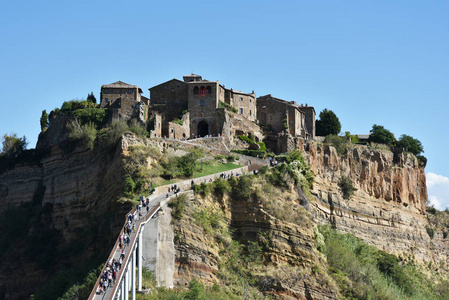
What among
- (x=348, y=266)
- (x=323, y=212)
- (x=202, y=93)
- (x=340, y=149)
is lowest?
(x=348, y=266)

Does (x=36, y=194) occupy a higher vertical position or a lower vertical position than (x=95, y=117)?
lower

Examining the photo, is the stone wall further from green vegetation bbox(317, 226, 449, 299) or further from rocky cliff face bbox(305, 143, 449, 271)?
green vegetation bbox(317, 226, 449, 299)

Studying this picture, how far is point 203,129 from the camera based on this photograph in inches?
2872

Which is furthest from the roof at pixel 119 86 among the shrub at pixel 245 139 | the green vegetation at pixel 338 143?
the green vegetation at pixel 338 143

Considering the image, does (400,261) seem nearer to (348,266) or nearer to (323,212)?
(323,212)

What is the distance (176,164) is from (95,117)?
14619 mm

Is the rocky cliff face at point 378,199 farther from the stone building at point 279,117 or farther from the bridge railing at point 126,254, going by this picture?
the bridge railing at point 126,254

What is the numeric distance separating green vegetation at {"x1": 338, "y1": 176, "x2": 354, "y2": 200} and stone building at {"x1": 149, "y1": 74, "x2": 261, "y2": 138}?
352 inches

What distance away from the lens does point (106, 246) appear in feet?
171

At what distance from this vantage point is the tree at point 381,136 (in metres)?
85.3

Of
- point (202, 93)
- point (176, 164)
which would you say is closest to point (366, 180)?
point (202, 93)

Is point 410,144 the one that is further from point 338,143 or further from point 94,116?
point 94,116

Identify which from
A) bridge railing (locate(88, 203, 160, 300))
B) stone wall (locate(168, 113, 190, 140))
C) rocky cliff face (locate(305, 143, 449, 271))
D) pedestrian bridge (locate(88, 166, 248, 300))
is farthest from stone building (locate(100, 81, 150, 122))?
bridge railing (locate(88, 203, 160, 300))

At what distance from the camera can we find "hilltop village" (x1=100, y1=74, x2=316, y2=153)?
69250mm
